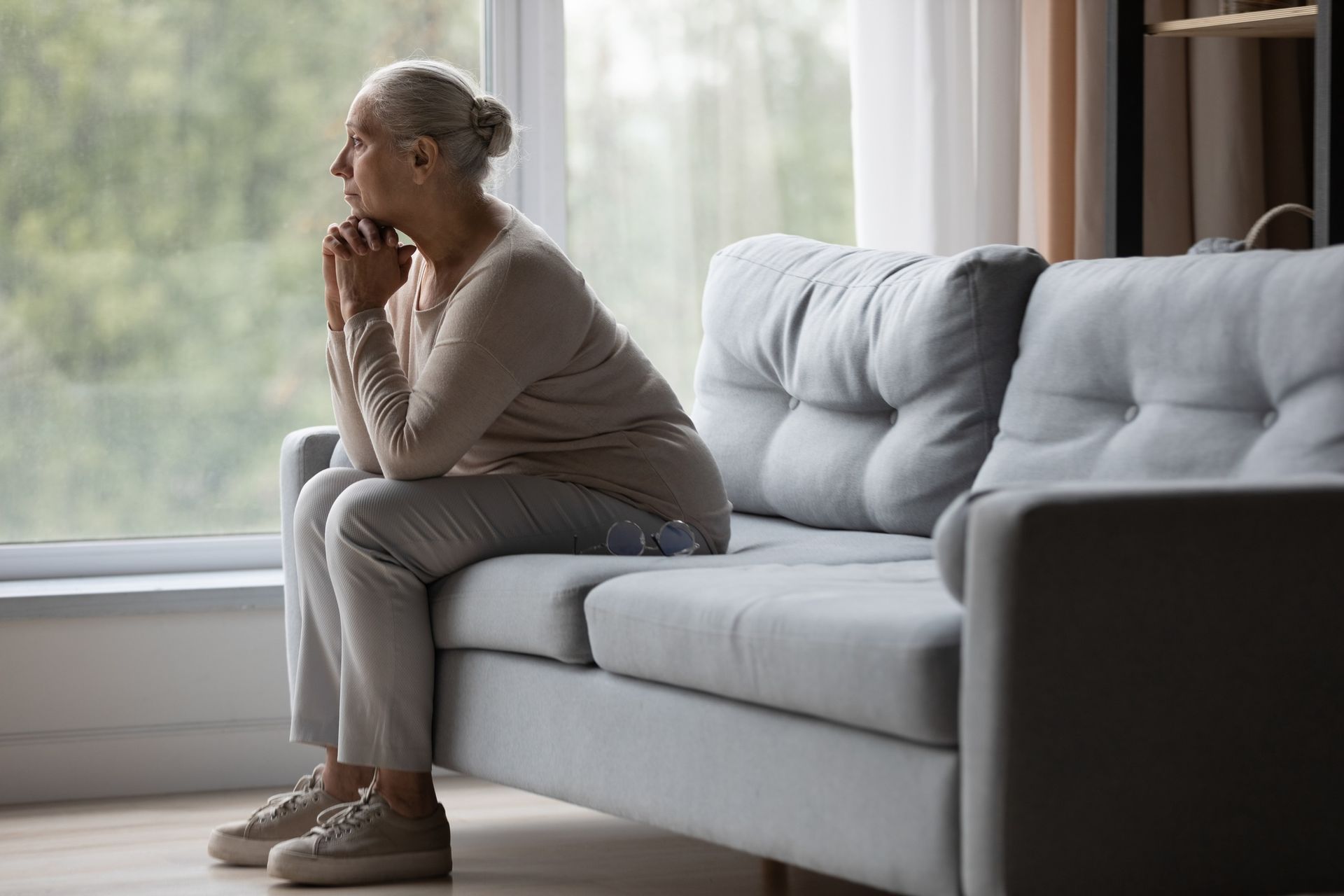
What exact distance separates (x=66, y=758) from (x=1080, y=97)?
224 centimetres

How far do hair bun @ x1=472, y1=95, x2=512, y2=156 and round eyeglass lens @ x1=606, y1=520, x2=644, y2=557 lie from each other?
59cm

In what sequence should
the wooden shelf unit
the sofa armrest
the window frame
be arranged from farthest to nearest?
the window frame → the wooden shelf unit → the sofa armrest

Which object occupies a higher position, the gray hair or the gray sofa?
→ the gray hair

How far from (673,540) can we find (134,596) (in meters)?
1.17


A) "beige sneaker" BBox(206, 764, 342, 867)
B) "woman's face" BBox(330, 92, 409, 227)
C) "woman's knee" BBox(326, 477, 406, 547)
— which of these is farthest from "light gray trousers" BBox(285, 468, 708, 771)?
"woman's face" BBox(330, 92, 409, 227)

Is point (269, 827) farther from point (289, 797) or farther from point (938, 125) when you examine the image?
point (938, 125)

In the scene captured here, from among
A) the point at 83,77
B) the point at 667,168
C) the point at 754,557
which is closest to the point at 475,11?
the point at 667,168

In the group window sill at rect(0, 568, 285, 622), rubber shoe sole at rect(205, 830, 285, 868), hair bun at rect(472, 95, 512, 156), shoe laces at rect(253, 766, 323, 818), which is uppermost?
hair bun at rect(472, 95, 512, 156)

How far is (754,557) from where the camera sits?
A: 238 cm

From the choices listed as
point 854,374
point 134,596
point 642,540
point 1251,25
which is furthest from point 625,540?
point 1251,25

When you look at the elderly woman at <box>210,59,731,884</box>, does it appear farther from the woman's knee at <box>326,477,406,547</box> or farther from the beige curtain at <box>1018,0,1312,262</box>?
the beige curtain at <box>1018,0,1312,262</box>

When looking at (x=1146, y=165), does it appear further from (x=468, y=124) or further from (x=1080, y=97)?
(x=468, y=124)

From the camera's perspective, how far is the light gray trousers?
2.24 meters

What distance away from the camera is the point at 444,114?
8.05ft
